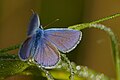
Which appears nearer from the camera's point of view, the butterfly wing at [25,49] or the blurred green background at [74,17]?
the butterfly wing at [25,49]

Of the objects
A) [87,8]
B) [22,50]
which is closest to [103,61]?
[87,8]

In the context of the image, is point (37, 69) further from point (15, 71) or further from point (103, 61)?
point (103, 61)

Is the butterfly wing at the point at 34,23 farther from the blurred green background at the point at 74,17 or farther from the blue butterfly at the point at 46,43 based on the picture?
the blurred green background at the point at 74,17

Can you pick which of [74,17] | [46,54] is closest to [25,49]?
[46,54]

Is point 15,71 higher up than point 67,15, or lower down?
higher up

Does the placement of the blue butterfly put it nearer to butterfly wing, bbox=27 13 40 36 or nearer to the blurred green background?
butterfly wing, bbox=27 13 40 36

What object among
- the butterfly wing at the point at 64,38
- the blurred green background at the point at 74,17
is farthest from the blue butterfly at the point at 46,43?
the blurred green background at the point at 74,17
